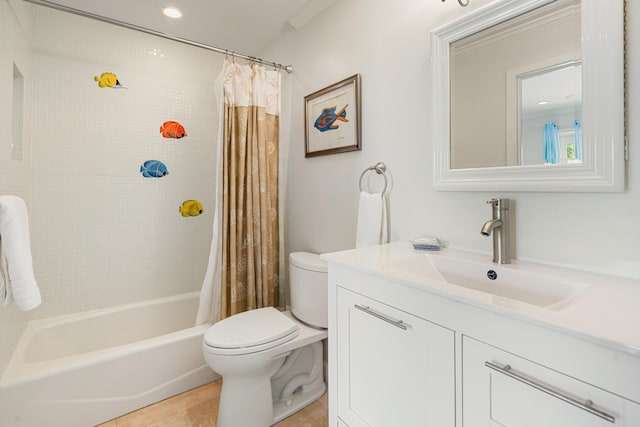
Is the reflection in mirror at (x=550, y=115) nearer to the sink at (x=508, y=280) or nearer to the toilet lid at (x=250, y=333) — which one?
the sink at (x=508, y=280)

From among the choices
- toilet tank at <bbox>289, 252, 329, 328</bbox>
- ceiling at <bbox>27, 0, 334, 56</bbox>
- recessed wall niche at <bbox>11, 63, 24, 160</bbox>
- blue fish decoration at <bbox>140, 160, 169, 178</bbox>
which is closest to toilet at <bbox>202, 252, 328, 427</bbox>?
toilet tank at <bbox>289, 252, 329, 328</bbox>

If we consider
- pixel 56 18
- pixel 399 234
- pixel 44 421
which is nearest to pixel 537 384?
pixel 399 234

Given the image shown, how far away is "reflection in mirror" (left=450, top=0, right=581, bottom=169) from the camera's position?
37.2 inches

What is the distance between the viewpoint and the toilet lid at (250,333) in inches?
54.4

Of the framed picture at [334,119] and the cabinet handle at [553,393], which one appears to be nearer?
the cabinet handle at [553,393]

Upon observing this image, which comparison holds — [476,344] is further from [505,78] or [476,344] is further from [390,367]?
[505,78]

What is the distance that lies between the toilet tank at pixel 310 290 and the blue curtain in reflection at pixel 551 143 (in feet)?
3.64

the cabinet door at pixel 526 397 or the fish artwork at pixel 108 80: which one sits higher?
the fish artwork at pixel 108 80

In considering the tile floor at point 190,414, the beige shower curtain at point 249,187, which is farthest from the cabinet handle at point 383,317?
the beige shower curtain at point 249,187

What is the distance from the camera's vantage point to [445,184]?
1.23m

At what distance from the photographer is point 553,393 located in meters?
0.57

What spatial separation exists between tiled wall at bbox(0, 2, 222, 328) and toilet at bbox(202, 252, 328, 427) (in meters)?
1.16

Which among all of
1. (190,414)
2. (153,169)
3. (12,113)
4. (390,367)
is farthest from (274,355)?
(12,113)

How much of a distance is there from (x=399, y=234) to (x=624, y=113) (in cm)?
89
